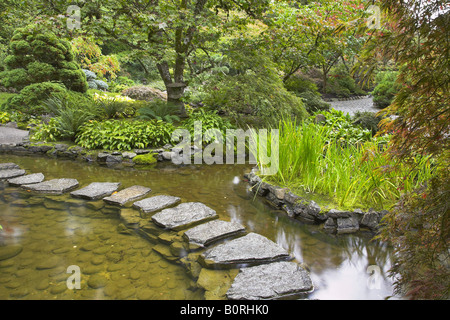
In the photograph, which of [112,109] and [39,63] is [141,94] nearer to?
[39,63]

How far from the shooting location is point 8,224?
2.94 metres

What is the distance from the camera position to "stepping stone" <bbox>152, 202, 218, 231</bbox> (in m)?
2.95

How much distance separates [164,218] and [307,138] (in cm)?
198

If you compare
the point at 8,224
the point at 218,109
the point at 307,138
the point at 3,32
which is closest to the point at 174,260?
the point at 8,224

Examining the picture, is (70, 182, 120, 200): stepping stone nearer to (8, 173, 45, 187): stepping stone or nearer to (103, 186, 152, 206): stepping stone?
(103, 186, 152, 206): stepping stone

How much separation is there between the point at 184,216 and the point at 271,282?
1.33 meters

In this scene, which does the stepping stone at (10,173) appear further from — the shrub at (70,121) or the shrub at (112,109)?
the shrub at (112,109)

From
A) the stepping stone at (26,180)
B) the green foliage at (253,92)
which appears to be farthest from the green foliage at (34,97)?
the green foliage at (253,92)

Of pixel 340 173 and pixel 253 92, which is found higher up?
pixel 253 92

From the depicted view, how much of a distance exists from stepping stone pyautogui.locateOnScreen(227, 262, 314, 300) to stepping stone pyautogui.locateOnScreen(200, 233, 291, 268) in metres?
0.12

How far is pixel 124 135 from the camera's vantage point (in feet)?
19.6

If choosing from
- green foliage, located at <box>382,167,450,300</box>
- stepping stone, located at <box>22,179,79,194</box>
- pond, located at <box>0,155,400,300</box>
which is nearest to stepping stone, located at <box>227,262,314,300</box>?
pond, located at <box>0,155,400,300</box>

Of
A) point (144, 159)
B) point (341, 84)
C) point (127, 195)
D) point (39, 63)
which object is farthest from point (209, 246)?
point (341, 84)
